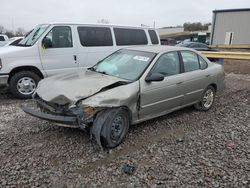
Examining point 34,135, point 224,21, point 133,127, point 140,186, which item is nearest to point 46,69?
point 34,135

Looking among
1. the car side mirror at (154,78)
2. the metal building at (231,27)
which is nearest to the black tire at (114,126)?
the car side mirror at (154,78)

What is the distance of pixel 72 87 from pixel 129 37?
4.59m

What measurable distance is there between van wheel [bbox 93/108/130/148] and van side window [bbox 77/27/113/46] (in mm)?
3877

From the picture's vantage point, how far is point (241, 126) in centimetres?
508

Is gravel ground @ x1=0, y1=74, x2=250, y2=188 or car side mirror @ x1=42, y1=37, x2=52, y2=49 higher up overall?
car side mirror @ x1=42, y1=37, x2=52, y2=49

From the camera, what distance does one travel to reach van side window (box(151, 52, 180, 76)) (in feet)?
15.3

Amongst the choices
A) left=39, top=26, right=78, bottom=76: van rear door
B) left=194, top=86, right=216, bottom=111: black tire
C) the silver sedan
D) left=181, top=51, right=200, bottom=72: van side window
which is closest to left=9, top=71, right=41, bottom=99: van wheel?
left=39, top=26, right=78, bottom=76: van rear door

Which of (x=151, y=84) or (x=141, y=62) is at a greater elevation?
(x=141, y=62)

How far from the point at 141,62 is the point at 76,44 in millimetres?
3064

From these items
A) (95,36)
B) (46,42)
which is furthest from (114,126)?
(95,36)

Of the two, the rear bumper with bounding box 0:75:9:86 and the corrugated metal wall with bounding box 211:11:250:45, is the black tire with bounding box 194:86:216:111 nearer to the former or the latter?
the rear bumper with bounding box 0:75:9:86

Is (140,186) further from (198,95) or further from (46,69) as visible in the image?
(46,69)

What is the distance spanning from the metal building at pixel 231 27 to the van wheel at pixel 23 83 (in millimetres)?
32519

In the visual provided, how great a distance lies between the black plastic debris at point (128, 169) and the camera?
335cm
